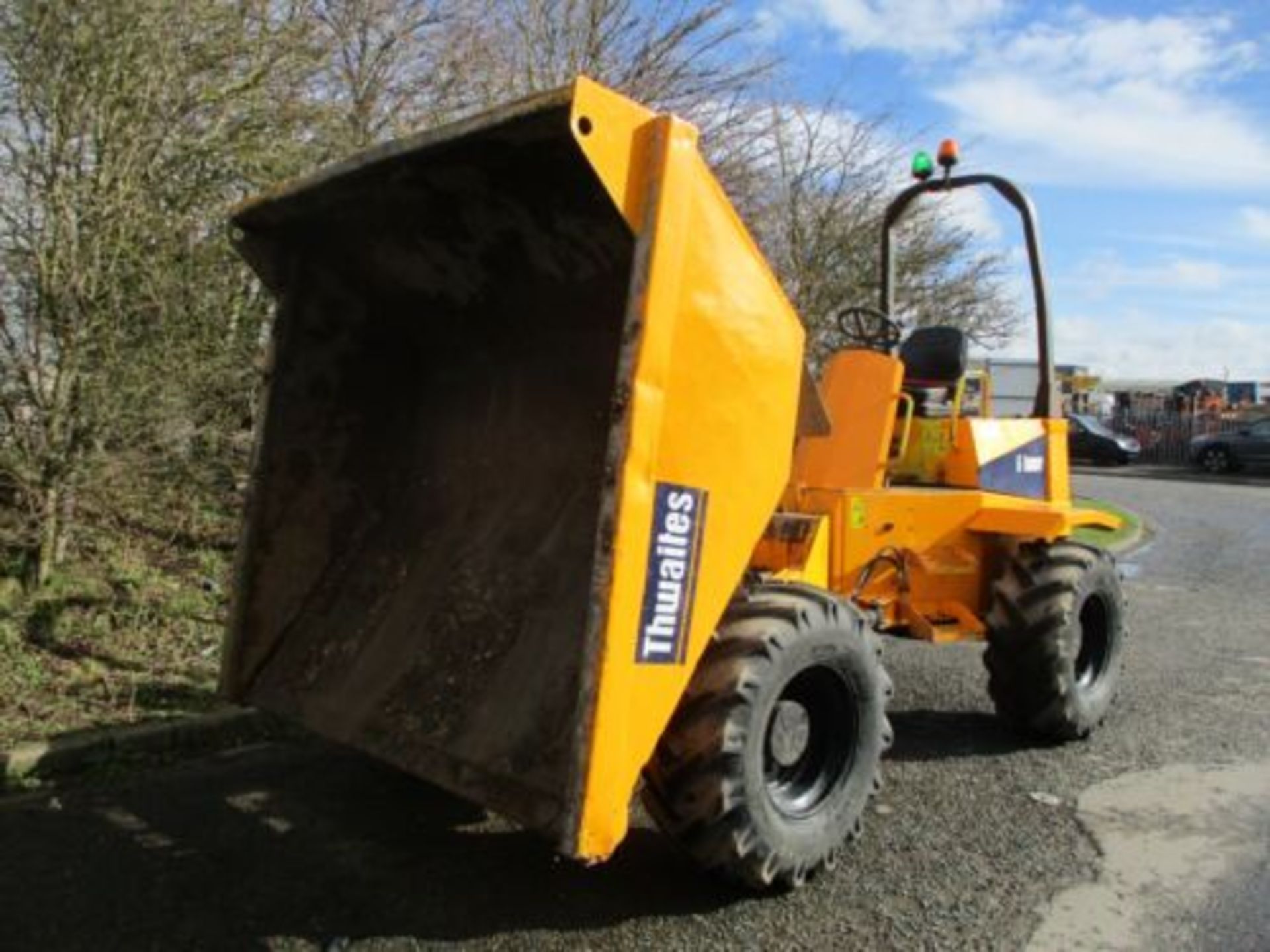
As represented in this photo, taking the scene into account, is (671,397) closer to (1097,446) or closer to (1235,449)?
(1235,449)

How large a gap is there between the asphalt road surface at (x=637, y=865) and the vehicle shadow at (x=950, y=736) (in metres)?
0.02

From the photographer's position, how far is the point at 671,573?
3.40 metres

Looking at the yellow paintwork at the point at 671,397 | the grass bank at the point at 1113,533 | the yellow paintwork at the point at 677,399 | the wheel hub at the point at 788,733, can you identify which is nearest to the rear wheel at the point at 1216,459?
the grass bank at the point at 1113,533

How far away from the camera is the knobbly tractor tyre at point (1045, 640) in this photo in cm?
548

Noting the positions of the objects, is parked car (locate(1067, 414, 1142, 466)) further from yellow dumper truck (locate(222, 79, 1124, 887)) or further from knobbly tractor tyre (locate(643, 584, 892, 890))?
knobbly tractor tyre (locate(643, 584, 892, 890))

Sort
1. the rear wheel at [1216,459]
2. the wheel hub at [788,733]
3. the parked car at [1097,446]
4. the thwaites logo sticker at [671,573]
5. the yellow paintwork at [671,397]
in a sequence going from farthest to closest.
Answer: the parked car at [1097,446] → the rear wheel at [1216,459] → the wheel hub at [788,733] → the thwaites logo sticker at [671,573] → the yellow paintwork at [671,397]

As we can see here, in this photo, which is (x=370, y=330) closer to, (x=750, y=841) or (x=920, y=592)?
(x=750, y=841)

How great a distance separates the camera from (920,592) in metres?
5.52

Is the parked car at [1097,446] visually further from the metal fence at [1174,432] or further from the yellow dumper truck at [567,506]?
the yellow dumper truck at [567,506]

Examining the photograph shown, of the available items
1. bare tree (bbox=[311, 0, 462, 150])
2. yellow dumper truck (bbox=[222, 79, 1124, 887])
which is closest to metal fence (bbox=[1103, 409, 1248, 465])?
bare tree (bbox=[311, 0, 462, 150])

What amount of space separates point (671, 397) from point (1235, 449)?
104ft

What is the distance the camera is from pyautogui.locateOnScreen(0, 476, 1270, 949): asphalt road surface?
3648 mm

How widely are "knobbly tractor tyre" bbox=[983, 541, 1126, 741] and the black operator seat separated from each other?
2.77 ft

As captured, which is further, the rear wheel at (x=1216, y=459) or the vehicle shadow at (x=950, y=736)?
the rear wheel at (x=1216, y=459)
